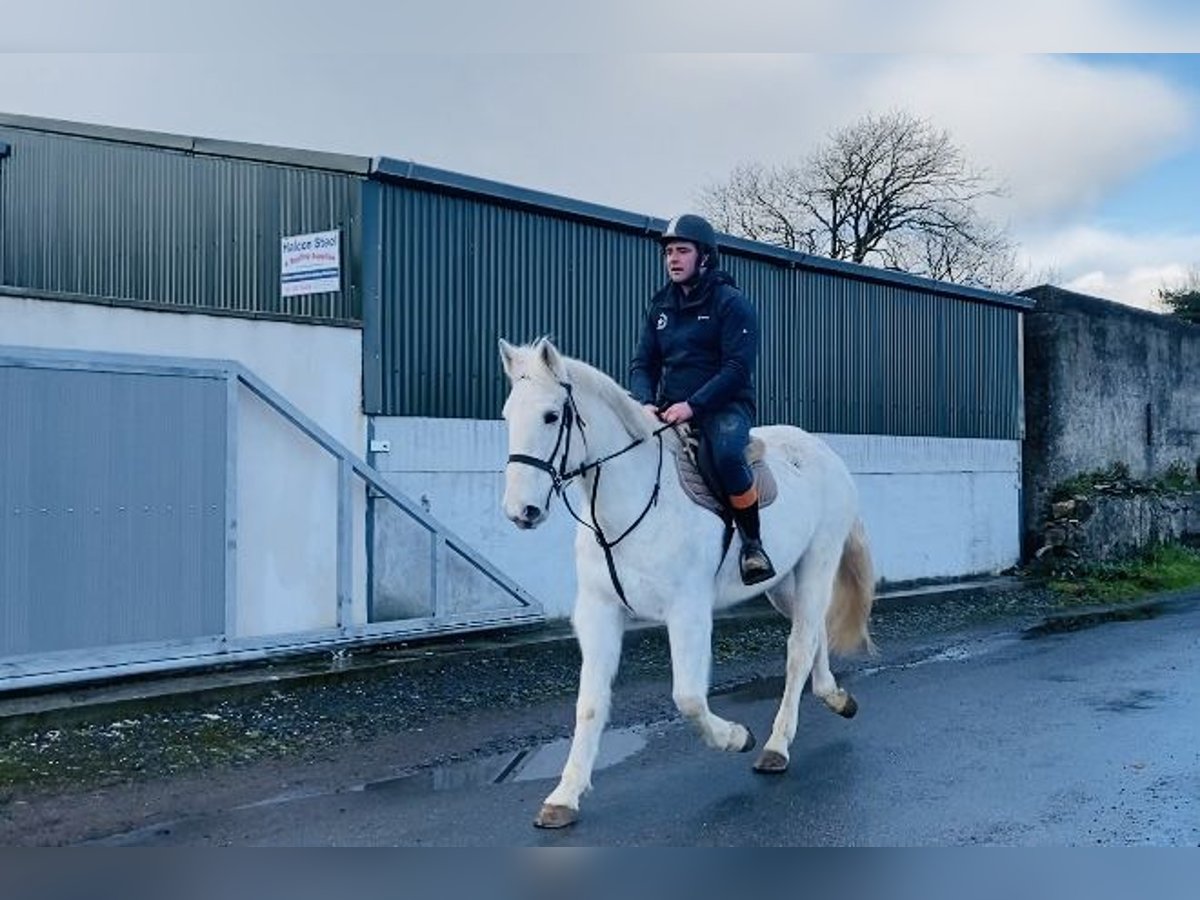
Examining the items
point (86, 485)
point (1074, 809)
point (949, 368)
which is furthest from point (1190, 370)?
point (86, 485)

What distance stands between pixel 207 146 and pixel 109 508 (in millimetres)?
3875

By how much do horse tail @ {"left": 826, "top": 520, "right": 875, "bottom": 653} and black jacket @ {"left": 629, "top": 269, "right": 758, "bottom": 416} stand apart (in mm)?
1892

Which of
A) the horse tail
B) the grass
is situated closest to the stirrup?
the horse tail

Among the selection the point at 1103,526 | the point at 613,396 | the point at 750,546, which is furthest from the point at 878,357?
the point at 613,396

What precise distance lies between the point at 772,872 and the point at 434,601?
6182 mm

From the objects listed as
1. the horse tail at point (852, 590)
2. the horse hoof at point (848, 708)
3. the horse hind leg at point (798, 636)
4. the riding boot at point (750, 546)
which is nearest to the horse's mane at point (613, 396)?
the riding boot at point (750, 546)

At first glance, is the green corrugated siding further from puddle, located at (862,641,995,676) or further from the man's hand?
the man's hand

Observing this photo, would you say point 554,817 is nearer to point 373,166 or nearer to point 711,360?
point 711,360

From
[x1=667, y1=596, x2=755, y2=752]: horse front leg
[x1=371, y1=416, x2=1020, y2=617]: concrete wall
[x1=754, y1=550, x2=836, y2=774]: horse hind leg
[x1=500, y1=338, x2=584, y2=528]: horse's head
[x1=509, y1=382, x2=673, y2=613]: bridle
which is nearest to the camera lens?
[x1=500, y1=338, x2=584, y2=528]: horse's head

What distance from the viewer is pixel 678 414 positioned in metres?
6.55

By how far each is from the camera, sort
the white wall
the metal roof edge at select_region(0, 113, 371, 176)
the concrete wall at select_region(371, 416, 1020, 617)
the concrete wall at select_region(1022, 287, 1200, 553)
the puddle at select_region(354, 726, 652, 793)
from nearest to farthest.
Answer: the puddle at select_region(354, 726, 652, 793), the white wall, the metal roof edge at select_region(0, 113, 371, 176), the concrete wall at select_region(371, 416, 1020, 617), the concrete wall at select_region(1022, 287, 1200, 553)

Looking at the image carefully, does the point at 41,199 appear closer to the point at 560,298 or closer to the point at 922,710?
the point at 560,298

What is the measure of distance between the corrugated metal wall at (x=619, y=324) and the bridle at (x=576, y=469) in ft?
17.5

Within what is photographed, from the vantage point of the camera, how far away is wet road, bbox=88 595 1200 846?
5.83m
